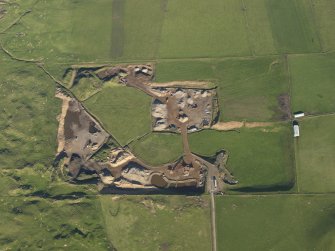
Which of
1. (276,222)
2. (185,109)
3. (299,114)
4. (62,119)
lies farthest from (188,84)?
(276,222)

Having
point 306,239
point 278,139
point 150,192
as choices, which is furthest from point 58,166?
point 306,239

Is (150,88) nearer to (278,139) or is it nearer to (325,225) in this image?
(278,139)

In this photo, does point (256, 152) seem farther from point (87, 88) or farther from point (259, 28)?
point (87, 88)

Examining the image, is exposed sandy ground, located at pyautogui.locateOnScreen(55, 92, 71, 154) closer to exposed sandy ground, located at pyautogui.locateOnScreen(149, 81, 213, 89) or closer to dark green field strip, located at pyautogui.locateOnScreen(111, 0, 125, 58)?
dark green field strip, located at pyautogui.locateOnScreen(111, 0, 125, 58)

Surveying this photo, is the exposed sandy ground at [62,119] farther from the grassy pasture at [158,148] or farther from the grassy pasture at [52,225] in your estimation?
the grassy pasture at [158,148]

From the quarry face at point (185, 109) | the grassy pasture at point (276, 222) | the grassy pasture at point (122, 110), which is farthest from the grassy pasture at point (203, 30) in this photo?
the grassy pasture at point (276, 222)

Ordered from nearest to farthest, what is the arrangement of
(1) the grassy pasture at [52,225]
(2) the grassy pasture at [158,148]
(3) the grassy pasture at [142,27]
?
(1) the grassy pasture at [52,225]
(2) the grassy pasture at [158,148]
(3) the grassy pasture at [142,27]

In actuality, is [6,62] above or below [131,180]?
above
